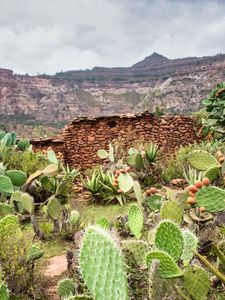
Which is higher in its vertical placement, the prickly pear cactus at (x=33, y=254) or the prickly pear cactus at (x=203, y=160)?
the prickly pear cactus at (x=203, y=160)

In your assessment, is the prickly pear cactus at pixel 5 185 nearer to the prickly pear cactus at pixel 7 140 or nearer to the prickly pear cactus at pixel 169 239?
the prickly pear cactus at pixel 7 140

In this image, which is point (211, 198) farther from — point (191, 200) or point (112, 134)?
point (112, 134)

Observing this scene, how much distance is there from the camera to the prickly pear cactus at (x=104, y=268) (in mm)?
1614

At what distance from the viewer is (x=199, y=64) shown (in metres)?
55.8

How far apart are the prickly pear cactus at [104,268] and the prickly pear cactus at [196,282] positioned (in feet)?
2.27

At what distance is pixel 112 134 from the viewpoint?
467 inches

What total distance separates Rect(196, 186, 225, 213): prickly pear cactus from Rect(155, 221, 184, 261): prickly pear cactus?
0.95m

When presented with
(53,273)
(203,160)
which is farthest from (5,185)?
(203,160)

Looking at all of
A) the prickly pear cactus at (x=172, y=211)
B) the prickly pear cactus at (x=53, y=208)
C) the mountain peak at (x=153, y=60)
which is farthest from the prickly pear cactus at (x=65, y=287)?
the mountain peak at (x=153, y=60)

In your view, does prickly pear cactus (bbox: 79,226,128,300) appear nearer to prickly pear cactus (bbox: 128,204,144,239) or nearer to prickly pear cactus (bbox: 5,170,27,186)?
prickly pear cactus (bbox: 128,204,144,239)

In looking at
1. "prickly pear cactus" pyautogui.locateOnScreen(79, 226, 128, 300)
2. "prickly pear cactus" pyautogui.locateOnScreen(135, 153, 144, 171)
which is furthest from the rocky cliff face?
"prickly pear cactus" pyautogui.locateOnScreen(79, 226, 128, 300)

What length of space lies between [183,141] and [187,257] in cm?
965

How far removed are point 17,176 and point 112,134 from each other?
5546 mm

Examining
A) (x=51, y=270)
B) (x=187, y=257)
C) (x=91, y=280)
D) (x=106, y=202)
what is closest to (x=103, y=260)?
(x=91, y=280)
